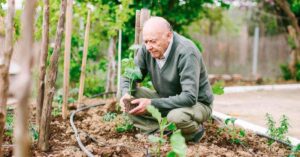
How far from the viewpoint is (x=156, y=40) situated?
4023mm

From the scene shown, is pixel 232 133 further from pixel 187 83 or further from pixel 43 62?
pixel 43 62

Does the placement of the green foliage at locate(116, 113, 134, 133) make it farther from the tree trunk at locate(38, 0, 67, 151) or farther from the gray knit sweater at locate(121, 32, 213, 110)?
the tree trunk at locate(38, 0, 67, 151)

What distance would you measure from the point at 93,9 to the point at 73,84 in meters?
2.06

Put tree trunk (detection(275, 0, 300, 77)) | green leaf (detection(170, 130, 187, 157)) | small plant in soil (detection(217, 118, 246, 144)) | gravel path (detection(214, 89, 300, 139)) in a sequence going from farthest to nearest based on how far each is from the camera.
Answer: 1. tree trunk (detection(275, 0, 300, 77))
2. gravel path (detection(214, 89, 300, 139))
3. small plant in soil (detection(217, 118, 246, 144))
4. green leaf (detection(170, 130, 187, 157))

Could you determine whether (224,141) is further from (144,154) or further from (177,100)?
(144,154)

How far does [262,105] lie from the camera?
7.69 metres

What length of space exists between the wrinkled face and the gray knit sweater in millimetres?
102

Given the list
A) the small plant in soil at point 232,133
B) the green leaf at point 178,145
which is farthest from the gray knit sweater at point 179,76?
the green leaf at point 178,145

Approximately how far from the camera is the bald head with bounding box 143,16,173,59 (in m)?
4.00

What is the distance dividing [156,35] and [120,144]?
101 centimetres

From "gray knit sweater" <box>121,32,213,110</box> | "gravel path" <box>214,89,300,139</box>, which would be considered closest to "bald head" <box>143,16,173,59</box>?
"gray knit sweater" <box>121,32,213,110</box>

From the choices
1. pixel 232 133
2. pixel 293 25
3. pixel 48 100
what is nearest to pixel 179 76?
pixel 232 133

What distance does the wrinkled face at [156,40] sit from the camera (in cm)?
399

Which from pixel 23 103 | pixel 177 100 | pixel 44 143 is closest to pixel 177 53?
pixel 177 100
